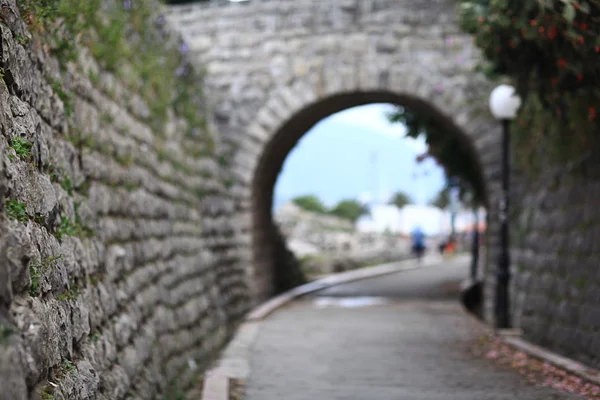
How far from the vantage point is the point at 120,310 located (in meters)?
5.30

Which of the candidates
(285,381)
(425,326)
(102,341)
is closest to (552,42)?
(285,381)

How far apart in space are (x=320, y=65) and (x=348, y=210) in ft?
166

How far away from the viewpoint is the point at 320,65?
1205cm

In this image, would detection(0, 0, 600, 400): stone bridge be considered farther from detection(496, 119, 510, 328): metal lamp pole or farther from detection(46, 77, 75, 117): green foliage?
detection(496, 119, 510, 328): metal lamp pole

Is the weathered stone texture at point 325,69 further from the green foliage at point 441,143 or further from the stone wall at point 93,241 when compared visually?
the stone wall at point 93,241

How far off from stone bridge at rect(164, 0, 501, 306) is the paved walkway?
1.81 m

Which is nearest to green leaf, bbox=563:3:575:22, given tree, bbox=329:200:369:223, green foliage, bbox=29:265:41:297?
green foliage, bbox=29:265:41:297

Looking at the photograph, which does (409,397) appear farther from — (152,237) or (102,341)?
(152,237)

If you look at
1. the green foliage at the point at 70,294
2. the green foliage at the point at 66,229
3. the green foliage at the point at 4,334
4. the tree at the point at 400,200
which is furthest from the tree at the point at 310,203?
the green foliage at the point at 4,334

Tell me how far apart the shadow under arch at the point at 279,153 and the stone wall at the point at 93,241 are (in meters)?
2.79

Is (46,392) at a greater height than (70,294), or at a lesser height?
lesser

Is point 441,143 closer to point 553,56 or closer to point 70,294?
point 553,56

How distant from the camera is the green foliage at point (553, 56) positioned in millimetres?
5242

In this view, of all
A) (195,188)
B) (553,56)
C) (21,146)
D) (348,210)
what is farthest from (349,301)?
(348,210)
